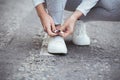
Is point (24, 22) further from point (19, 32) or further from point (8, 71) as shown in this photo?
point (8, 71)

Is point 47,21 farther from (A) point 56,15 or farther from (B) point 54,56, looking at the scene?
(B) point 54,56

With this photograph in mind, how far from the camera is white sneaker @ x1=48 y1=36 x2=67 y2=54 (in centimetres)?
289

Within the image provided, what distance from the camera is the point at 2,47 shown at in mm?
3102

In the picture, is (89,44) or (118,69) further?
(89,44)

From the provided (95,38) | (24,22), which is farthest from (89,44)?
(24,22)

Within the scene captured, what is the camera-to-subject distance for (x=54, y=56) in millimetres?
2904

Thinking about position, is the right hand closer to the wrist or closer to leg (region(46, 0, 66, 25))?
leg (region(46, 0, 66, 25))

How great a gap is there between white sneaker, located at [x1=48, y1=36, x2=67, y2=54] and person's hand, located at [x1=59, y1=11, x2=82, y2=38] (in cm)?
10

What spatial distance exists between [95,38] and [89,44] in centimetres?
21

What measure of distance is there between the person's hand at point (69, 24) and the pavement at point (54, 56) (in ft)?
0.66

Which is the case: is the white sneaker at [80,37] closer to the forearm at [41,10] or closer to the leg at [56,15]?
the leg at [56,15]

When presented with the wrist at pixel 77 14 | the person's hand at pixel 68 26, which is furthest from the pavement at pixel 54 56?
the wrist at pixel 77 14

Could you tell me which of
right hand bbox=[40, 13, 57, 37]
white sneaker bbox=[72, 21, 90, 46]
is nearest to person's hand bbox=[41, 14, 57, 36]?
right hand bbox=[40, 13, 57, 37]

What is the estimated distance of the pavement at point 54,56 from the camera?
8.52 feet
